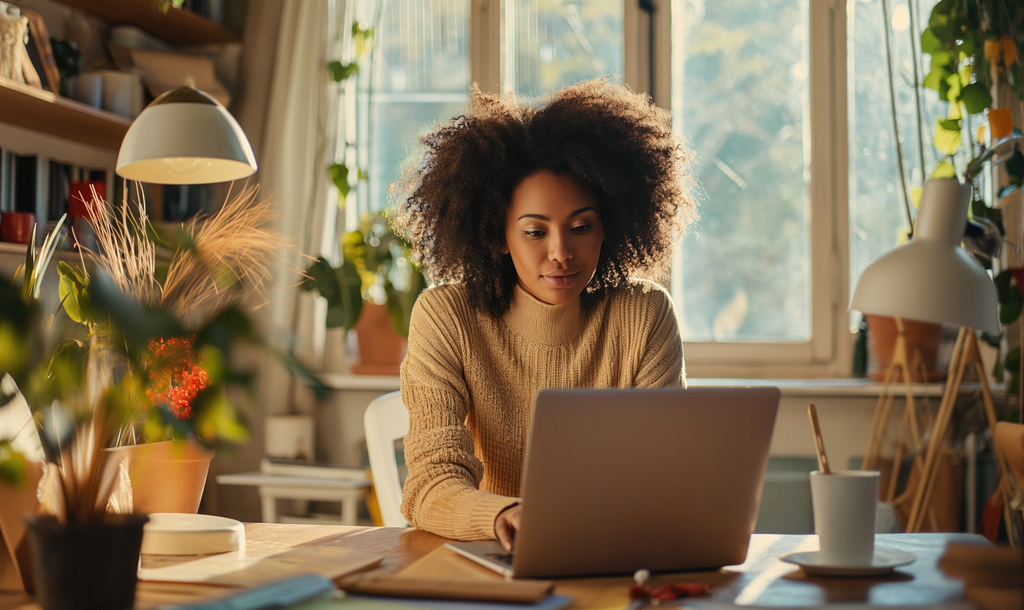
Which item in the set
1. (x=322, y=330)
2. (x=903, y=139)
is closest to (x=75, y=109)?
(x=322, y=330)

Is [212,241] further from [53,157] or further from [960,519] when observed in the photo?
[960,519]

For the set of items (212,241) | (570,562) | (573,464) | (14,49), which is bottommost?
(570,562)

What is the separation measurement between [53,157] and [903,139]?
98.5 inches

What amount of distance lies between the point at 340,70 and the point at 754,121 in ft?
4.43

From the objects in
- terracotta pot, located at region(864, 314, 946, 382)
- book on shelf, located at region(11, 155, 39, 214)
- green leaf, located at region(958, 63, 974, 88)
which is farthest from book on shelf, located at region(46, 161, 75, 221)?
green leaf, located at region(958, 63, 974, 88)

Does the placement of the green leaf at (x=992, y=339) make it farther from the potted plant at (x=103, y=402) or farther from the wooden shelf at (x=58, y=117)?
the wooden shelf at (x=58, y=117)

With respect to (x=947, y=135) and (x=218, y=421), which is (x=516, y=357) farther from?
(x=947, y=135)

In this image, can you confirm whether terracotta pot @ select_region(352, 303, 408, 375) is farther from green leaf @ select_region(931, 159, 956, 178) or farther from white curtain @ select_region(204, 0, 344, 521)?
green leaf @ select_region(931, 159, 956, 178)

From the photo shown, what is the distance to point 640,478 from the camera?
2.86 ft

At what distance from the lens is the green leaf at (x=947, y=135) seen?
8.00 feet

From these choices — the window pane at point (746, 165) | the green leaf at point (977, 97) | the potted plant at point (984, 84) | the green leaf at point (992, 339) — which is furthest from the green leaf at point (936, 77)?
the green leaf at point (992, 339)

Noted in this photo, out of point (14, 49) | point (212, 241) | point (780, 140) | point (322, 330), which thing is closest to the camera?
point (212, 241)

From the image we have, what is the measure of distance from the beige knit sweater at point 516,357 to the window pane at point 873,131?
1405 mm

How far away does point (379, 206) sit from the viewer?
3.16 meters
